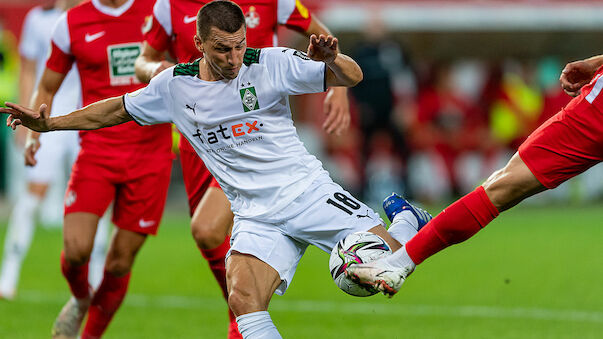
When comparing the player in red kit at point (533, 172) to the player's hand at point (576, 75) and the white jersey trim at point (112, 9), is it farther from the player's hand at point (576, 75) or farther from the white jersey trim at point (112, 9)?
the white jersey trim at point (112, 9)

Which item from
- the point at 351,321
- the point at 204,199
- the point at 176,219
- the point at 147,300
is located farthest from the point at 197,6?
the point at 176,219

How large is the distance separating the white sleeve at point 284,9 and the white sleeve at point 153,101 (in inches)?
47.5

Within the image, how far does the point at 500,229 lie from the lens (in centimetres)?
1436

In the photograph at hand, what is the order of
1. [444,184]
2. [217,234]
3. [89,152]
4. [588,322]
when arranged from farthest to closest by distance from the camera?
[444,184] < [588,322] < [89,152] < [217,234]

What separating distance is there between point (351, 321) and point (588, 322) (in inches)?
69.5

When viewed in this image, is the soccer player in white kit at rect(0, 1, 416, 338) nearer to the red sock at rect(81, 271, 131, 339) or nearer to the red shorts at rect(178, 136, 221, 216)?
the red shorts at rect(178, 136, 221, 216)

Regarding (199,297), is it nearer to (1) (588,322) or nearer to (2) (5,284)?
(2) (5,284)

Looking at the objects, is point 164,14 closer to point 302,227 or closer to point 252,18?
point 252,18

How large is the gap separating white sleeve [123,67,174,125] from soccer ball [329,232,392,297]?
46.9 inches

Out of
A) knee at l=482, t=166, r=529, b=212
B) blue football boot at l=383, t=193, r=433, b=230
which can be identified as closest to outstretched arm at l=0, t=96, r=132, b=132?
blue football boot at l=383, t=193, r=433, b=230

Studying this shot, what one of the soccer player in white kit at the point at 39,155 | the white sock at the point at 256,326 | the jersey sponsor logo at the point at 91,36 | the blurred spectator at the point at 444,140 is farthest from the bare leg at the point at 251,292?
the blurred spectator at the point at 444,140

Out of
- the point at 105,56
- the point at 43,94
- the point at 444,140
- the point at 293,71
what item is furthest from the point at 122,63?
the point at 444,140

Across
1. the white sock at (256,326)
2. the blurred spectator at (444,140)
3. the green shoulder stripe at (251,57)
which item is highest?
the green shoulder stripe at (251,57)

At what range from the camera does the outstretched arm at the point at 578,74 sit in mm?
5566
